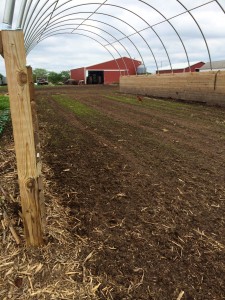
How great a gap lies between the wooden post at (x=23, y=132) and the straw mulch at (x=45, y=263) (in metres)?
0.14

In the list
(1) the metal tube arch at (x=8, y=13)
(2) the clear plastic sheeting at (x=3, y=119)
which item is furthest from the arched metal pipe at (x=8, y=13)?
(2) the clear plastic sheeting at (x=3, y=119)

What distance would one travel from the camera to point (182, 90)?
15117mm

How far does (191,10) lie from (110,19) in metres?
7.85

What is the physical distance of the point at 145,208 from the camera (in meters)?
3.35

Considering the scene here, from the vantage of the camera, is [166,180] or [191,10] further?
[191,10]

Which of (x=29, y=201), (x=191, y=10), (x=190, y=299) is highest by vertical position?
Result: (x=191, y=10)

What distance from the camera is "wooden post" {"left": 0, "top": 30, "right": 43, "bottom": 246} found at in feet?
7.18

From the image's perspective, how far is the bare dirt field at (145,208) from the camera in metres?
2.34

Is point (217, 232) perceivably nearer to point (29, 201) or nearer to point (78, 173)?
point (29, 201)

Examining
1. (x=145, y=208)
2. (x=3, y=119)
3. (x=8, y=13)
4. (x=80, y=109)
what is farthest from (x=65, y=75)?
(x=8, y=13)

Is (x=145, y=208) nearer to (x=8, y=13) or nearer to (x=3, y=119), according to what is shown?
(x=8, y=13)

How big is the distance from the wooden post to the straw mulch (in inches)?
5.5

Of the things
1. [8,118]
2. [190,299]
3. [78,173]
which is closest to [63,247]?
[190,299]

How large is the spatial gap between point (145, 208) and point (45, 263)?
1306 millimetres
